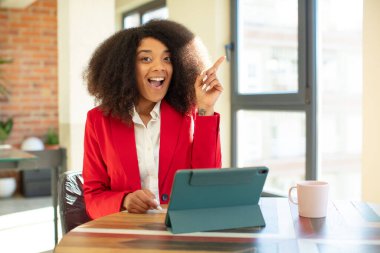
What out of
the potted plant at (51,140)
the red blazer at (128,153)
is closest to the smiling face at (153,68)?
the red blazer at (128,153)

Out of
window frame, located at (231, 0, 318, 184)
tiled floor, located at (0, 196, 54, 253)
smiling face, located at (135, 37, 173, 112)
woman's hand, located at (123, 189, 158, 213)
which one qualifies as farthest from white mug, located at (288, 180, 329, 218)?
tiled floor, located at (0, 196, 54, 253)

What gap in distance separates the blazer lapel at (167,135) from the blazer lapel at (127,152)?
11cm

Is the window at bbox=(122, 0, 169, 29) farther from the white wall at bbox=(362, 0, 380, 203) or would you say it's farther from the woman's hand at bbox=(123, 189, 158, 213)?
the woman's hand at bbox=(123, 189, 158, 213)

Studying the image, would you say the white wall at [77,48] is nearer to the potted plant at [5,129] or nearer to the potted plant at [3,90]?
the potted plant at [5,129]

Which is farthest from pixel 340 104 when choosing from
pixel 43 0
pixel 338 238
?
pixel 43 0

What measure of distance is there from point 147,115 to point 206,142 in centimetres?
29

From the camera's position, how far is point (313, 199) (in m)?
1.35

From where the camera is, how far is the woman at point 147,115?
178 cm

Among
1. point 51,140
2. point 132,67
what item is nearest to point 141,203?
point 132,67

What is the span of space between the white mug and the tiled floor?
2.72 metres

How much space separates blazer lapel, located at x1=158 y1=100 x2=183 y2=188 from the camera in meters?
1.85

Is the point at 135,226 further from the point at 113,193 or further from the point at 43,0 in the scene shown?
the point at 43,0

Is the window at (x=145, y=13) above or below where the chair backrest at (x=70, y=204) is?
above

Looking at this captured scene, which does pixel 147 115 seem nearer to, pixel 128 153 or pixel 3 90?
pixel 128 153
